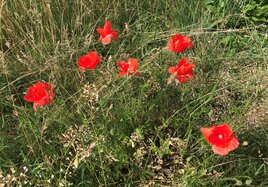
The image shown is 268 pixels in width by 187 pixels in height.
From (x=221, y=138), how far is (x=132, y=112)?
581 millimetres

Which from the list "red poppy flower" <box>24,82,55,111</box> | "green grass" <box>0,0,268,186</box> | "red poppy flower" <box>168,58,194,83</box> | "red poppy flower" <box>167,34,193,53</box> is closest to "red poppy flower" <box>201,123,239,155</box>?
"green grass" <box>0,0,268,186</box>

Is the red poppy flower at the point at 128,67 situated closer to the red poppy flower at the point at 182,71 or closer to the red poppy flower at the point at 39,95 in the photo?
the red poppy flower at the point at 182,71

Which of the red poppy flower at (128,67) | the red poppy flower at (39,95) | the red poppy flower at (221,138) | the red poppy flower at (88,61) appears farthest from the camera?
the red poppy flower at (128,67)

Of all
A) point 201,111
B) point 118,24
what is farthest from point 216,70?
point 118,24

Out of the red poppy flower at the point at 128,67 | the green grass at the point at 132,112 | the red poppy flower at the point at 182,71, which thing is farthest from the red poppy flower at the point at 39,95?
the red poppy flower at the point at 182,71

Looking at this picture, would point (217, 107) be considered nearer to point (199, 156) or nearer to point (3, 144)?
point (199, 156)

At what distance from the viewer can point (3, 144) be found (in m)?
2.04

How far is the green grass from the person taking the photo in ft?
6.23

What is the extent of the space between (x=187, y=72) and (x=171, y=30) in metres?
0.87

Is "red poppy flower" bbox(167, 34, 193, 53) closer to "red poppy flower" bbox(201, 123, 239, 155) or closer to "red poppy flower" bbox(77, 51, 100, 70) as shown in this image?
"red poppy flower" bbox(77, 51, 100, 70)

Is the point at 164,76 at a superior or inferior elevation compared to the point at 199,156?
superior

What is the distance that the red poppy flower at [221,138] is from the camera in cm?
160

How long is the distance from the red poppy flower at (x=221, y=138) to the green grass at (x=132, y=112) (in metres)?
0.11

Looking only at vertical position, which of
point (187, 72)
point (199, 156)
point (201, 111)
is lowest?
point (199, 156)
